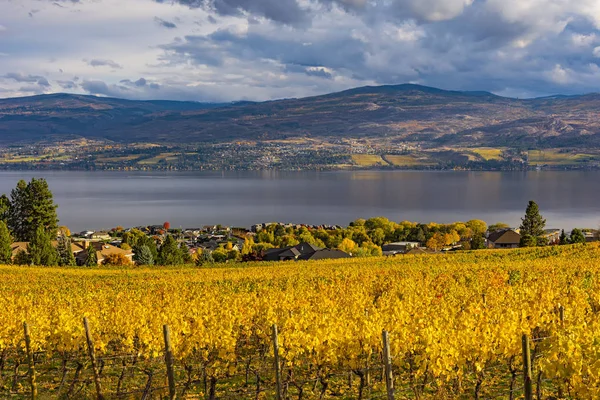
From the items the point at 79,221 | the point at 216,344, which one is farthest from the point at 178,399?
the point at 79,221

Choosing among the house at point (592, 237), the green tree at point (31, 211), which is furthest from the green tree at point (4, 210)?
the house at point (592, 237)

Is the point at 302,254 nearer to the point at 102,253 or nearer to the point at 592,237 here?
the point at 102,253

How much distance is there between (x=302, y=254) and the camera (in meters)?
53.1

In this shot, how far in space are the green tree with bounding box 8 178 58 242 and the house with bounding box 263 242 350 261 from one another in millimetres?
21931

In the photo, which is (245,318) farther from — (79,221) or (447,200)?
(447,200)

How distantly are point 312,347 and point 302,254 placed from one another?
1676 inches

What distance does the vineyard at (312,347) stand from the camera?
9.90 meters

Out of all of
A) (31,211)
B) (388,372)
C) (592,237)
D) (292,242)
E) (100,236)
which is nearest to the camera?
(388,372)

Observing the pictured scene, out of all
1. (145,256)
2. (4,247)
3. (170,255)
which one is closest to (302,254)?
(170,255)

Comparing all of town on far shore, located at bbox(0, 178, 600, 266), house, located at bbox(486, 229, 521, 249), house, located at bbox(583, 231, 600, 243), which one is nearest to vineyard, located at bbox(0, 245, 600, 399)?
town on far shore, located at bbox(0, 178, 600, 266)

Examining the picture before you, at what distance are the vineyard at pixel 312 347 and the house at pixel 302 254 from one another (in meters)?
31.8

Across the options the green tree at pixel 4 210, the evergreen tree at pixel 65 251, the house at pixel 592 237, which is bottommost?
the house at pixel 592 237

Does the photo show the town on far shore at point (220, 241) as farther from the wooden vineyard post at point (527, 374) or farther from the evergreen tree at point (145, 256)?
the wooden vineyard post at point (527, 374)

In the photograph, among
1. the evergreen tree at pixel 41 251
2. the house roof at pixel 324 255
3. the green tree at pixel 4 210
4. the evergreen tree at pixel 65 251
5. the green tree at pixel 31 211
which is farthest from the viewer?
the green tree at pixel 4 210
